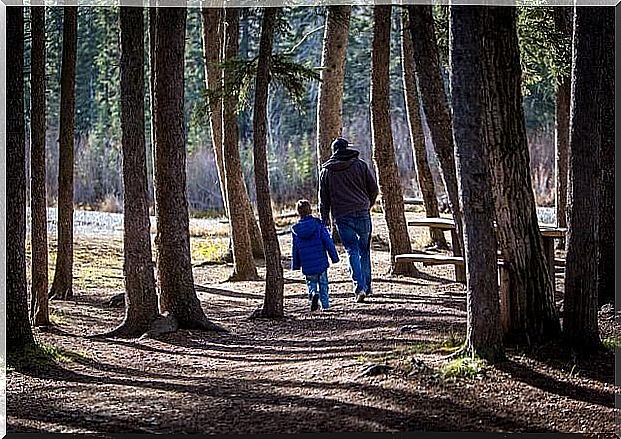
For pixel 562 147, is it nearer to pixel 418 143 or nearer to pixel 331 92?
pixel 418 143

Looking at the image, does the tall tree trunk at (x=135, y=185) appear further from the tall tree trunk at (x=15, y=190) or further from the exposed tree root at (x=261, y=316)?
the tall tree trunk at (x=15, y=190)

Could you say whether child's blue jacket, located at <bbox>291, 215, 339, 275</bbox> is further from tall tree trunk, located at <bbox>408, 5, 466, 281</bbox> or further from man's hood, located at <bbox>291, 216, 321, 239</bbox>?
tall tree trunk, located at <bbox>408, 5, 466, 281</bbox>

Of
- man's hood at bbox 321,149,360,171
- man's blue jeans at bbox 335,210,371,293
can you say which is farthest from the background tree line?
man's blue jeans at bbox 335,210,371,293

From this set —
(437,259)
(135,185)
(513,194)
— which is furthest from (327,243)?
(513,194)

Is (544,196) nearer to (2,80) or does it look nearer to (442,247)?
(442,247)

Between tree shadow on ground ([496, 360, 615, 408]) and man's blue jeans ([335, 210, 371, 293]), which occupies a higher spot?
man's blue jeans ([335, 210, 371, 293])

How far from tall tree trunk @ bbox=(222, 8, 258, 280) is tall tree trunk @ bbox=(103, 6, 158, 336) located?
9.14 feet

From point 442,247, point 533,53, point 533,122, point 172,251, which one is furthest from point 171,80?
point 533,122

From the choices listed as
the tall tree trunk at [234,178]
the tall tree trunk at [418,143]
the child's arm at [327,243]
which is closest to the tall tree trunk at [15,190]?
the child's arm at [327,243]

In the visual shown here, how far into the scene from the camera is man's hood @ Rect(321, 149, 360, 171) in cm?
1160

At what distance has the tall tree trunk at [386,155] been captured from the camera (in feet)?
46.9

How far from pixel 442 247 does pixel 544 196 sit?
13183 millimetres

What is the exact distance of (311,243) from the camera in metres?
11.4

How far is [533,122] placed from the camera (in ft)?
130
